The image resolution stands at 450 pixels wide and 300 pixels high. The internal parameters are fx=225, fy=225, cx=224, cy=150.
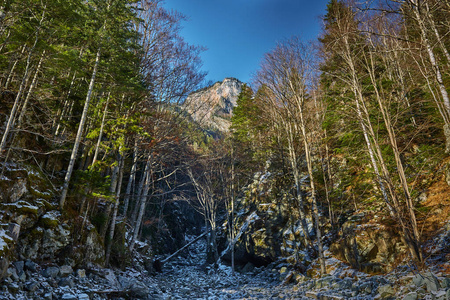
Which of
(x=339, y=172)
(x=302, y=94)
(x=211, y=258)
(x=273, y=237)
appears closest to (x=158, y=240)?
(x=211, y=258)

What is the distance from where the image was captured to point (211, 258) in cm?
1984

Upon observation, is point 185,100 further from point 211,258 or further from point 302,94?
point 211,258

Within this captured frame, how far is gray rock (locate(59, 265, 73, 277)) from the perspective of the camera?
20.8ft

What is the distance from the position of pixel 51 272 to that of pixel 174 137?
22.9ft

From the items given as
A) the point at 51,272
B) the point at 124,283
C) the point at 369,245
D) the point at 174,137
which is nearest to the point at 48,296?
the point at 51,272

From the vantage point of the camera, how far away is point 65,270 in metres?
6.48

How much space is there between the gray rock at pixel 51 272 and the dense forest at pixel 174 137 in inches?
13.5

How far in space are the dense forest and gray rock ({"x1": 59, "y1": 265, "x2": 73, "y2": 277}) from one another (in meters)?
0.40

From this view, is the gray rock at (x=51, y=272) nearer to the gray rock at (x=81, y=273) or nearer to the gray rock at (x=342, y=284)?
the gray rock at (x=81, y=273)

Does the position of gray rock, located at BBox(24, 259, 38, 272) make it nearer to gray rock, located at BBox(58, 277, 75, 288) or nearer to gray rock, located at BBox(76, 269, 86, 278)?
gray rock, located at BBox(58, 277, 75, 288)

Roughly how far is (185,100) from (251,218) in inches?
405

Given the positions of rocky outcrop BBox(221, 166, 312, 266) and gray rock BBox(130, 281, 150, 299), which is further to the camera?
rocky outcrop BBox(221, 166, 312, 266)

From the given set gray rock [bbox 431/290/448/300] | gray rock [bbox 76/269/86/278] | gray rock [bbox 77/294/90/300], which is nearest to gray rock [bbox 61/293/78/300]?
gray rock [bbox 77/294/90/300]

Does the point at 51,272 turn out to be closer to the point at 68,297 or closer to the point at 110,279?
the point at 68,297
